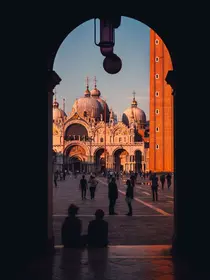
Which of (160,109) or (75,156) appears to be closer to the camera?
(160,109)

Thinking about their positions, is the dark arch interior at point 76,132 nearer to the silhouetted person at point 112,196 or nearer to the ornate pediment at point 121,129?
the ornate pediment at point 121,129

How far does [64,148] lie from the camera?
10094cm

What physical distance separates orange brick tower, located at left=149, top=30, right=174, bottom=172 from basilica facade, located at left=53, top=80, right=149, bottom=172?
81.0ft

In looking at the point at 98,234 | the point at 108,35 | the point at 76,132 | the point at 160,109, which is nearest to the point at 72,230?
the point at 98,234

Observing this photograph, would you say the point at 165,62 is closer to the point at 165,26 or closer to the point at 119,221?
the point at 119,221

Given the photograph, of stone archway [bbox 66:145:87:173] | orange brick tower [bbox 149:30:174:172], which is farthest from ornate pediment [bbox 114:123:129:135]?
orange brick tower [bbox 149:30:174:172]

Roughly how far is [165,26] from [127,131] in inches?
3600

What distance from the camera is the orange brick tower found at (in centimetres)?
7031

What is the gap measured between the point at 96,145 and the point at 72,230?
9059cm

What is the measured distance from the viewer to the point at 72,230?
8.85 metres

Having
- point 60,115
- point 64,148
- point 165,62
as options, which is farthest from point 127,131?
point 165,62

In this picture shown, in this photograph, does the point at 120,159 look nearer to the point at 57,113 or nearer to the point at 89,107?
the point at 89,107

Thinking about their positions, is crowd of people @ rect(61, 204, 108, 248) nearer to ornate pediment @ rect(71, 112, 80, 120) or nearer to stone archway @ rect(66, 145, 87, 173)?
stone archway @ rect(66, 145, 87, 173)

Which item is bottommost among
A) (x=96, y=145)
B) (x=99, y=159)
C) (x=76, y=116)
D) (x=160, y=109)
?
(x=99, y=159)
